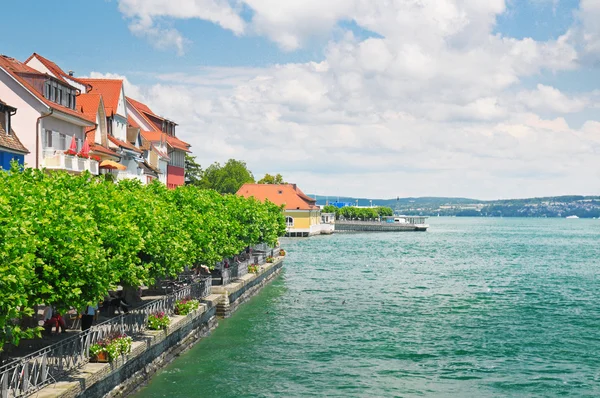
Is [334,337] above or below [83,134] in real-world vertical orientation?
below

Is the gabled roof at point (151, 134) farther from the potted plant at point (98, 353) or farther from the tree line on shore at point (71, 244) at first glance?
the potted plant at point (98, 353)

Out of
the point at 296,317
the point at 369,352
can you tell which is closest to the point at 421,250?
the point at 296,317

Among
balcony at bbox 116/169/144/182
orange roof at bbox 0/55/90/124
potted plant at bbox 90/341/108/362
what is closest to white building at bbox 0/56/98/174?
orange roof at bbox 0/55/90/124

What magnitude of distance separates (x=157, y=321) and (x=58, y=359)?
959 cm

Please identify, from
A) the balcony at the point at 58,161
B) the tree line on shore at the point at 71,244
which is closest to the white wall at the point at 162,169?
the balcony at the point at 58,161

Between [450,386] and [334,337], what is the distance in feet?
36.1

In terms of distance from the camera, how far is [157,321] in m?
32.3

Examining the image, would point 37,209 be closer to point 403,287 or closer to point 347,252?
point 403,287

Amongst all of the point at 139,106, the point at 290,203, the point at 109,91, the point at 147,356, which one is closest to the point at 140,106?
the point at 139,106

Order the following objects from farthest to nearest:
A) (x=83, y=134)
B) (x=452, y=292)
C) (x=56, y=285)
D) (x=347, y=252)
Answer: (x=347, y=252) < (x=452, y=292) < (x=83, y=134) < (x=56, y=285)

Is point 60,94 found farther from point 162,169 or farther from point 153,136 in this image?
point 162,169

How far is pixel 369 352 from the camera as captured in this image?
38.8 metres

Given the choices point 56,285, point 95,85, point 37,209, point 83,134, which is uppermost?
point 95,85

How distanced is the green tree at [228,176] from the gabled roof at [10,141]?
125 meters
